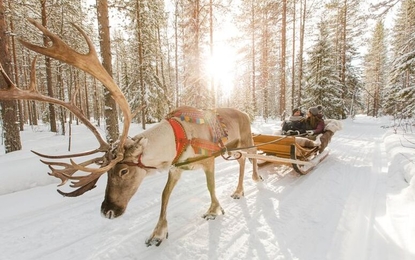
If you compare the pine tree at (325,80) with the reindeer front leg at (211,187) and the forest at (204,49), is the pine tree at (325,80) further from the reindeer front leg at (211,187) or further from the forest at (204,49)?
the reindeer front leg at (211,187)

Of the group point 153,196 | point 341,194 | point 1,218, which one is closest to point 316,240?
point 341,194

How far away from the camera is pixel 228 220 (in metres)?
3.73

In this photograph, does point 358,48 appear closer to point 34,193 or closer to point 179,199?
point 179,199

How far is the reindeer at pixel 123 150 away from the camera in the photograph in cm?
233

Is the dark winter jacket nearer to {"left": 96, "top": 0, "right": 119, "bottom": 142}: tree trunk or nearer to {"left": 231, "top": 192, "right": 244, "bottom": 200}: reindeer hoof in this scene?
{"left": 231, "top": 192, "right": 244, "bottom": 200}: reindeer hoof

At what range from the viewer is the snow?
294cm

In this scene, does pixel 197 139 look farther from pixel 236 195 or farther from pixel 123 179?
pixel 236 195

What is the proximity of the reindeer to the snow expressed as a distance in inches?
16.6

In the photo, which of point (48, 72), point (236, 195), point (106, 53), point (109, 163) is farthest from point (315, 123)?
point (48, 72)

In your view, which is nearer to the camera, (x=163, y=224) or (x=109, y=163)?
(x=109, y=163)

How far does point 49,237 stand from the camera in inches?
126

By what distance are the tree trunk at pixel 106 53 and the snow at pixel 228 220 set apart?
8.47 ft

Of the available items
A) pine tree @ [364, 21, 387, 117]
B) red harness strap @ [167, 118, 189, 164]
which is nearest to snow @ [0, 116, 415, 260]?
red harness strap @ [167, 118, 189, 164]

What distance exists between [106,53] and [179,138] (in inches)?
238
